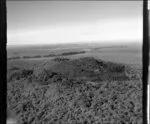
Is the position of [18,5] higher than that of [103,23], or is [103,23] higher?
[18,5]

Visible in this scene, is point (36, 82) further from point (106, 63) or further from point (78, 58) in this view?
point (106, 63)

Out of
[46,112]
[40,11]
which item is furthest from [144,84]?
[40,11]

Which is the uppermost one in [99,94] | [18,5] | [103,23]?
[18,5]

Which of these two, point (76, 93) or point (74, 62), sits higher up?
point (74, 62)

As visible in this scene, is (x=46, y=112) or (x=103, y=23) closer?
(x=46, y=112)
